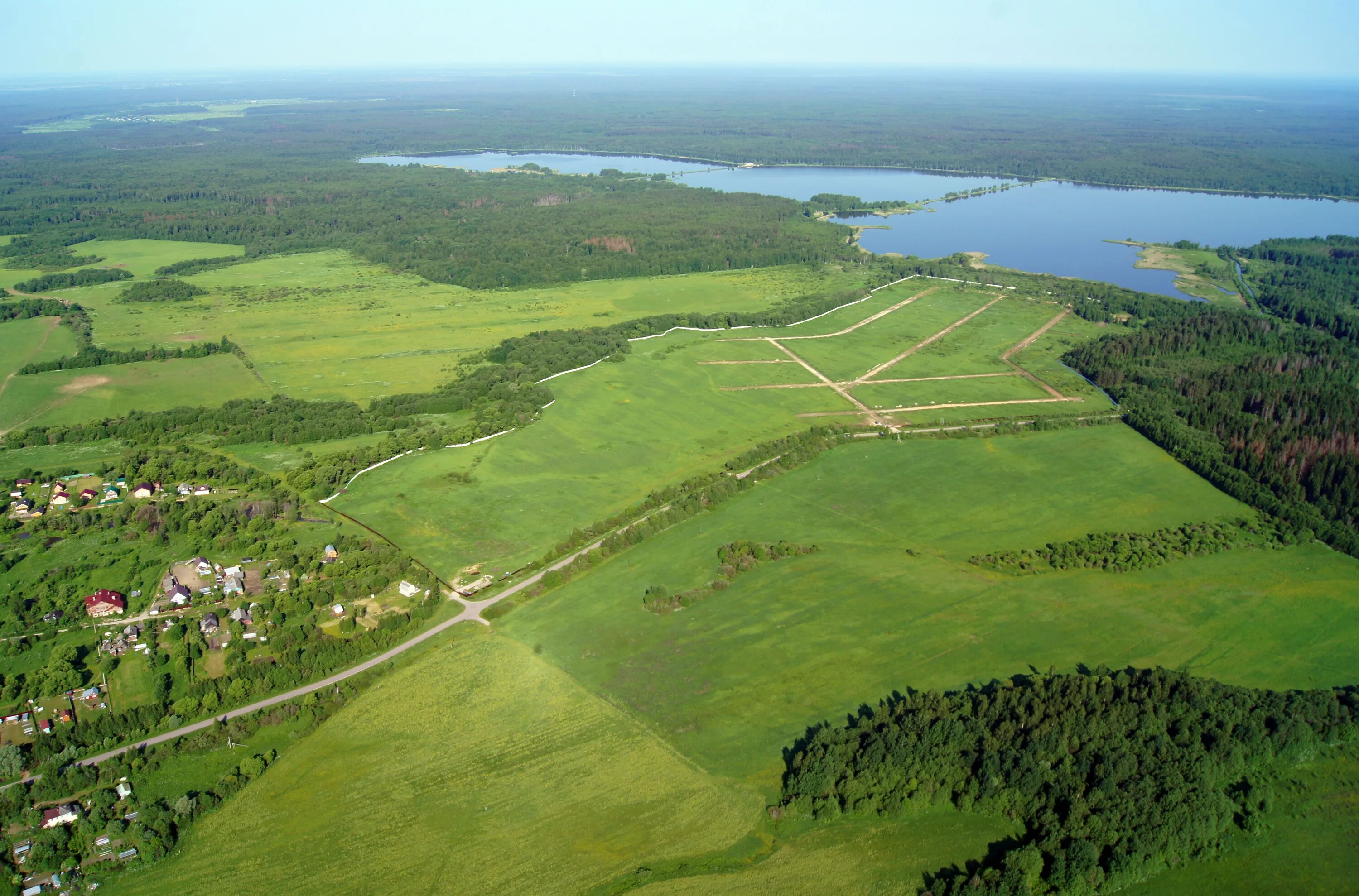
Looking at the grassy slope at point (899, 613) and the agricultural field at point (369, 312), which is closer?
the grassy slope at point (899, 613)

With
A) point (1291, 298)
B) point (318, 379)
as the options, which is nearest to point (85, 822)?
A: point (318, 379)

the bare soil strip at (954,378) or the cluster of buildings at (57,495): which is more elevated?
the bare soil strip at (954,378)

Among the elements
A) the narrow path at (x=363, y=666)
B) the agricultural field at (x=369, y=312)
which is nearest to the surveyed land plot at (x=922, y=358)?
the agricultural field at (x=369, y=312)

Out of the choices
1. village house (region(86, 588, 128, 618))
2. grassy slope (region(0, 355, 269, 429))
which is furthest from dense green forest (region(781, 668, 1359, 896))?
grassy slope (region(0, 355, 269, 429))

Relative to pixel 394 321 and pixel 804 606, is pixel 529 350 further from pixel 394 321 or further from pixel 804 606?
pixel 804 606

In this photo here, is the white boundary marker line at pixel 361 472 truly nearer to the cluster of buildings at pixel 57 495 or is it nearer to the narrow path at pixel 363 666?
the cluster of buildings at pixel 57 495

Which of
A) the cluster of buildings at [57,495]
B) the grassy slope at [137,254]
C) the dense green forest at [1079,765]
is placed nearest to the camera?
the dense green forest at [1079,765]

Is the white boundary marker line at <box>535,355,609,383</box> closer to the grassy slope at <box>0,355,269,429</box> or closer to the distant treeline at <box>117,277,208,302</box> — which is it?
the grassy slope at <box>0,355,269,429</box>
